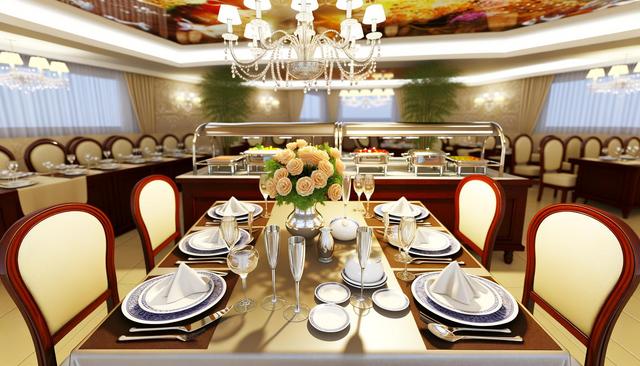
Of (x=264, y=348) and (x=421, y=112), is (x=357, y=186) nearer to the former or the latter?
(x=264, y=348)

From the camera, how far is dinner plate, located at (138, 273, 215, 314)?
85 cm

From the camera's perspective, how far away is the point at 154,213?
1640 millimetres

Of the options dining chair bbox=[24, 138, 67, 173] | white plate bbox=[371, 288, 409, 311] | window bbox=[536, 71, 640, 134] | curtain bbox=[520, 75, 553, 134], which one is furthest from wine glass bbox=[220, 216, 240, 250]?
curtain bbox=[520, 75, 553, 134]

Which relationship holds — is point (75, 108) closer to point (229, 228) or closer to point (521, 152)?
point (229, 228)

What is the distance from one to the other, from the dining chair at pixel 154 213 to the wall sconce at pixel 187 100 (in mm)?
6451

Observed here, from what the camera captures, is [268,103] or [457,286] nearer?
[457,286]

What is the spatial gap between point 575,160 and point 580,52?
1783 mm

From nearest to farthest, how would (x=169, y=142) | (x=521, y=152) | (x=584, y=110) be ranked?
(x=521, y=152) → (x=169, y=142) → (x=584, y=110)

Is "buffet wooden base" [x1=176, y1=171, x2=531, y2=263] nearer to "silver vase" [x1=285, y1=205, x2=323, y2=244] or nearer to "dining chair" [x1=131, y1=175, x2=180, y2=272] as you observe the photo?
"dining chair" [x1=131, y1=175, x2=180, y2=272]

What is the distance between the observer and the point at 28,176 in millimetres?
2928

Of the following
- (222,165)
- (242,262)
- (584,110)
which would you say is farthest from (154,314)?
(584,110)

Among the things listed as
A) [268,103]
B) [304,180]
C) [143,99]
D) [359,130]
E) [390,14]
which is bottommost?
[304,180]

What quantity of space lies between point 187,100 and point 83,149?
368cm

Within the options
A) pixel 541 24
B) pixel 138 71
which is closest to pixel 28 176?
pixel 138 71
